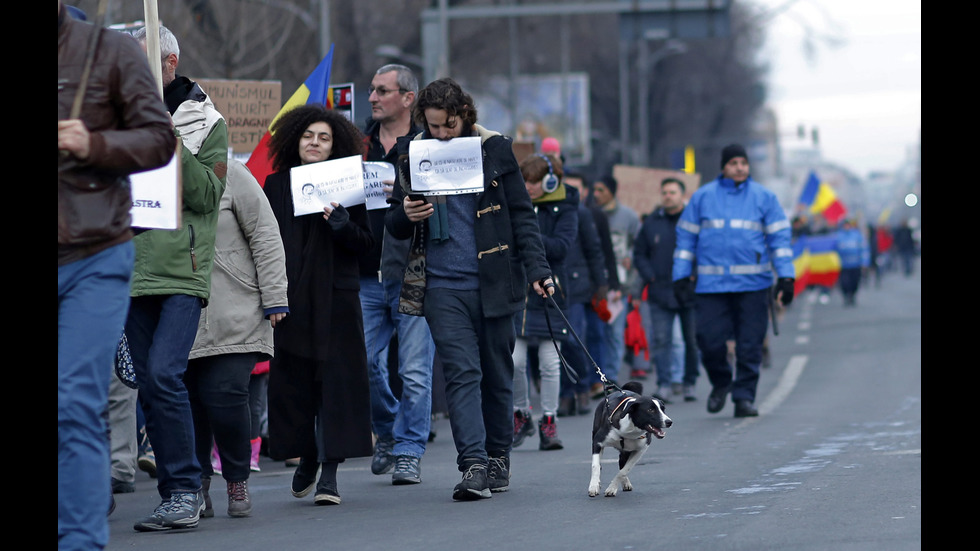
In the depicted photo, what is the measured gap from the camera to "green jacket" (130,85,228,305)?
255 inches

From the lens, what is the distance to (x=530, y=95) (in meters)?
48.2

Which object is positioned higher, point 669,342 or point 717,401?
point 669,342

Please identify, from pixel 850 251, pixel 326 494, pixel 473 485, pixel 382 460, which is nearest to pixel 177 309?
pixel 326 494

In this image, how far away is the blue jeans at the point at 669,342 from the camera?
46.6ft

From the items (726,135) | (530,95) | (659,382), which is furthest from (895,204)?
(659,382)

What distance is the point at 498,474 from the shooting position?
767 cm

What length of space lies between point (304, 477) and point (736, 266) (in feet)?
16.2

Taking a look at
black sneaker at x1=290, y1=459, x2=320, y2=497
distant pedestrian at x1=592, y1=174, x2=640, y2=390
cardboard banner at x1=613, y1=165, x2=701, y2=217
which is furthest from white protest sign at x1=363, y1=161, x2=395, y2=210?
cardboard banner at x1=613, y1=165, x2=701, y2=217

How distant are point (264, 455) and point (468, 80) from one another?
31.1m

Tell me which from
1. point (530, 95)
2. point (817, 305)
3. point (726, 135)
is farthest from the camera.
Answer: point (726, 135)

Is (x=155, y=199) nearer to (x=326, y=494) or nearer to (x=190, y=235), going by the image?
(x=190, y=235)

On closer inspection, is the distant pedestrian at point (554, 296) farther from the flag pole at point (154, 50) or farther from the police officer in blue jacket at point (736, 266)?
the flag pole at point (154, 50)

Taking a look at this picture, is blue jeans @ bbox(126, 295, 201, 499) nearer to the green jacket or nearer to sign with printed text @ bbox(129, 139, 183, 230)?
the green jacket
